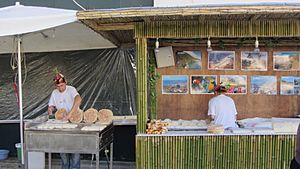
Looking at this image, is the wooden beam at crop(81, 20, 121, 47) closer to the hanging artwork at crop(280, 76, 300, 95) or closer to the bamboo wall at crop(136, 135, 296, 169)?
the bamboo wall at crop(136, 135, 296, 169)

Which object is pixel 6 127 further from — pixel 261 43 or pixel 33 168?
pixel 261 43

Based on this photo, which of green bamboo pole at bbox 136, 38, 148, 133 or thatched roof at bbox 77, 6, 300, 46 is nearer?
thatched roof at bbox 77, 6, 300, 46

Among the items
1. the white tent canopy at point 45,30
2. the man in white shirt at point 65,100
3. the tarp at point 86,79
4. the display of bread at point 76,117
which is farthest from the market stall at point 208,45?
the tarp at point 86,79

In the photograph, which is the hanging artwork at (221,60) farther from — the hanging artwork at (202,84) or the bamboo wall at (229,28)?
the bamboo wall at (229,28)

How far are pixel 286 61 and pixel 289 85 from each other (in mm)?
407

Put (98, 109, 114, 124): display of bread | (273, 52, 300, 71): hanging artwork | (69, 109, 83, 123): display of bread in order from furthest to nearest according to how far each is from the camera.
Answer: (273, 52, 300, 71): hanging artwork, (98, 109, 114, 124): display of bread, (69, 109, 83, 123): display of bread

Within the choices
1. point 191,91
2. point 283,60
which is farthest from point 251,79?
point 191,91

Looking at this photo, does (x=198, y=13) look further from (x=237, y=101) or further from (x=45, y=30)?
(x=237, y=101)

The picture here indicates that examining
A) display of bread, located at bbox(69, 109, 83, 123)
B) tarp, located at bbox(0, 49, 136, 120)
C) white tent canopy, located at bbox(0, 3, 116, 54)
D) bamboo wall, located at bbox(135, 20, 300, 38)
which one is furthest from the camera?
tarp, located at bbox(0, 49, 136, 120)

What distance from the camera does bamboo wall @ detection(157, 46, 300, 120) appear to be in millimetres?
6102

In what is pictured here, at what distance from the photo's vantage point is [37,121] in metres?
5.11

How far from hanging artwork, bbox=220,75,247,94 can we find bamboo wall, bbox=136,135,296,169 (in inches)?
68.1

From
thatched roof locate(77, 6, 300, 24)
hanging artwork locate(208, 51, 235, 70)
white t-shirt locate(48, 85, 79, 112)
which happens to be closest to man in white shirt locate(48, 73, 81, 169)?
white t-shirt locate(48, 85, 79, 112)

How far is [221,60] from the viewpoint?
6133 millimetres
